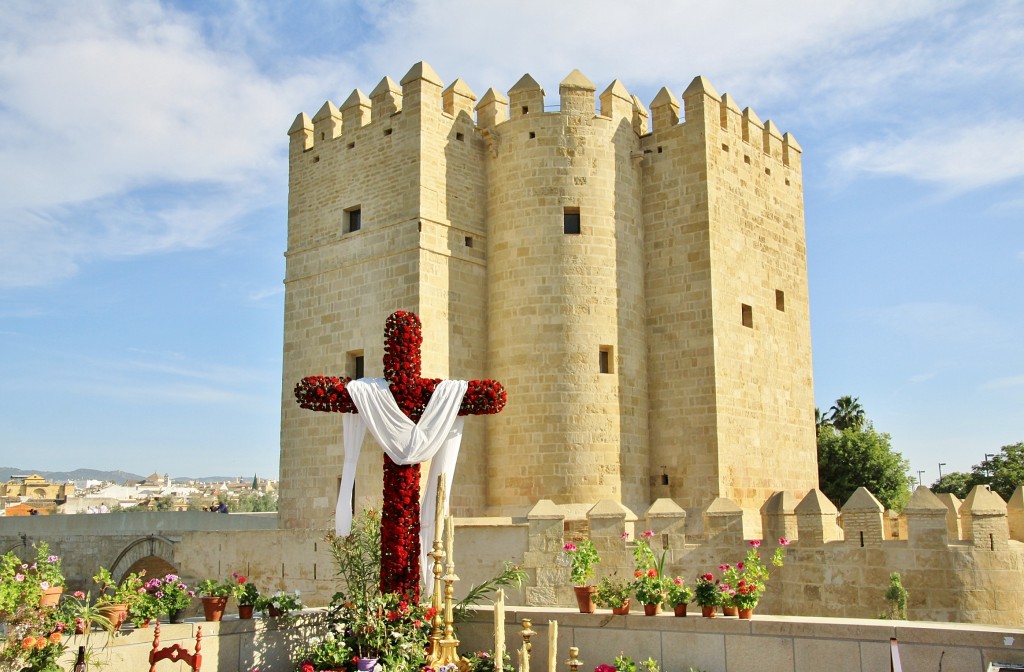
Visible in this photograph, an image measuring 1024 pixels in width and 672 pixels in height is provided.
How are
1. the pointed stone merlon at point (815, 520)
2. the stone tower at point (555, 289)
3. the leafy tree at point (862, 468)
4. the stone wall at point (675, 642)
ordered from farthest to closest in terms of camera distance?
the leafy tree at point (862, 468), the stone tower at point (555, 289), the pointed stone merlon at point (815, 520), the stone wall at point (675, 642)

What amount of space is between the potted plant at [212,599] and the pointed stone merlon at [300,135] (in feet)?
40.1

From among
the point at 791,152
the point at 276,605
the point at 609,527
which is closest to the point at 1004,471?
the point at 791,152

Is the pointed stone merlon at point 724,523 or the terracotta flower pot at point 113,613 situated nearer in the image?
the terracotta flower pot at point 113,613

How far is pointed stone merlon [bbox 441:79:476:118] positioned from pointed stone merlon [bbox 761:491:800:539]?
901cm

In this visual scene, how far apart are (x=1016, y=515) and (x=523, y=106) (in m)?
10.6

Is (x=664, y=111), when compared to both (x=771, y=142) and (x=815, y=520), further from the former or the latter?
(x=815, y=520)

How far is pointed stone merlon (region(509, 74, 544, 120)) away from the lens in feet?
60.3

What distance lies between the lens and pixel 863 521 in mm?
13898

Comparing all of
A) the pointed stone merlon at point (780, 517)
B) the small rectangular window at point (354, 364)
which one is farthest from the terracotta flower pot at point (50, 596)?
the pointed stone merlon at point (780, 517)

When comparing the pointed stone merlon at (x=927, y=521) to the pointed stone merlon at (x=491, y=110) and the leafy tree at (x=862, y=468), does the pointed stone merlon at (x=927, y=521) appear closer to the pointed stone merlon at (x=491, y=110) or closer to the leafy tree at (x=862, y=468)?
the pointed stone merlon at (x=491, y=110)

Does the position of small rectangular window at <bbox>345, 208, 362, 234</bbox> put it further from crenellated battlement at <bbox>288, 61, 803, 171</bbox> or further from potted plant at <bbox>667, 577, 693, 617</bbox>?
potted plant at <bbox>667, 577, 693, 617</bbox>

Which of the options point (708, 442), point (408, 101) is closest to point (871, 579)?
point (708, 442)

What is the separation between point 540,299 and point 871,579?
714 cm

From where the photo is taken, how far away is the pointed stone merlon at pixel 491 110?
18.9m
